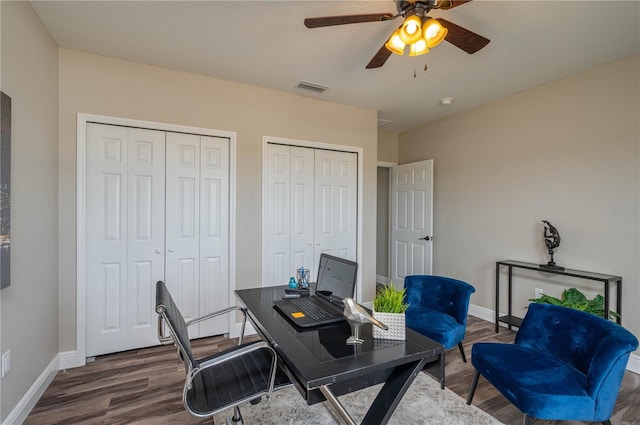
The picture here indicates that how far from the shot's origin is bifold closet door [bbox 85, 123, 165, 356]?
2627 millimetres

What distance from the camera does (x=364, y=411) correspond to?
6.56ft

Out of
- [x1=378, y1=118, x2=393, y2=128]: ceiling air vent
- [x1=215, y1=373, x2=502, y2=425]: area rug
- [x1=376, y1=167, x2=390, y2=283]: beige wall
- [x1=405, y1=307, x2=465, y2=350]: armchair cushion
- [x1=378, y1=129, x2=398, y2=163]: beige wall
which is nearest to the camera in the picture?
[x1=215, y1=373, x2=502, y2=425]: area rug

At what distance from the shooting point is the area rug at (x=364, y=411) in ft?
6.22

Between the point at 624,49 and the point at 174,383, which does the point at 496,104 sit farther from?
the point at 174,383

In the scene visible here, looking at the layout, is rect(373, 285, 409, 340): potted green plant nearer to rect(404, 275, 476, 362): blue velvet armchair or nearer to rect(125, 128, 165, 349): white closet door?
rect(404, 275, 476, 362): blue velvet armchair

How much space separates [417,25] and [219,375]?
2146mm

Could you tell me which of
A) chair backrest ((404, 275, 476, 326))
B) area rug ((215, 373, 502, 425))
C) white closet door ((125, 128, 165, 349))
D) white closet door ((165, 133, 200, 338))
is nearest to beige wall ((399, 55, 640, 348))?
chair backrest ((404, 275, 476, 326))

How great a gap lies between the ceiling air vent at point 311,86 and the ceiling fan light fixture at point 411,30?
5.12 ft

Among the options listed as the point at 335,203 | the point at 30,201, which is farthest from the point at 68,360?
the point at 335,203

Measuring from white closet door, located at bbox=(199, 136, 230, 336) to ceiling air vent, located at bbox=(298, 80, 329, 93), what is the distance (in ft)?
3.20

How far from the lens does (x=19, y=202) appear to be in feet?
Answer: 6.08

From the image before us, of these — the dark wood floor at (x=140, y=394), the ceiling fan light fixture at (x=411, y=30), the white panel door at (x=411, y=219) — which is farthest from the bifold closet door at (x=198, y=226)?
the white panel door at (x=411, y=219)

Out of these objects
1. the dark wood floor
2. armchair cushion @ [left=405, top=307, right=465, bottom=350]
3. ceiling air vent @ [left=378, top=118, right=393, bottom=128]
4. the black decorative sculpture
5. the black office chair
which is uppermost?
ceiling air vent @ [left=378, top=118, right=393, bottom=128]

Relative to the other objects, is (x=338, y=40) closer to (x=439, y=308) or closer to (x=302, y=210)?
(x=302, y=210)
